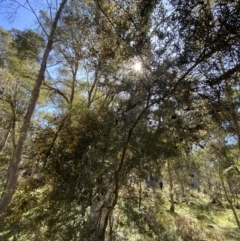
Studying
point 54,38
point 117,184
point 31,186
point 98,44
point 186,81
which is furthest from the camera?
point 54,38

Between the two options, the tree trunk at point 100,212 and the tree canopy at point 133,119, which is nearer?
the tree canopy at point 133,119

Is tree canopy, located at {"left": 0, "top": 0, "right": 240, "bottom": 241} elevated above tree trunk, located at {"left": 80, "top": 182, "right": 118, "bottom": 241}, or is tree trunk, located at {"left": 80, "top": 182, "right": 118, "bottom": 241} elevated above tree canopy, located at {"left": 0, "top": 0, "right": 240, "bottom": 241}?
tree canopy, located at {"left": 0, "top": 0, "right": 240, "bottom": 241}

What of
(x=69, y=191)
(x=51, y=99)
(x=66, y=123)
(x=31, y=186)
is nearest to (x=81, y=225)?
(x=69, y=191)

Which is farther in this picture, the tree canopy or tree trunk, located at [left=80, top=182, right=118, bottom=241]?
tree trunk, located at [left=80, top=182, right=118, bottom=241]

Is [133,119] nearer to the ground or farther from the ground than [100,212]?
farther from the ground

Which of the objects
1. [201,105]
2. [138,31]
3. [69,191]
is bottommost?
[69,191]

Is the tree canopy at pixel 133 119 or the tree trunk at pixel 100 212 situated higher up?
the tree canopy at pixel 133 119

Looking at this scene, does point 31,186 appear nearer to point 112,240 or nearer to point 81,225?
point 81,225

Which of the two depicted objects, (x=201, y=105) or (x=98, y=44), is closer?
(x=201, y=105)

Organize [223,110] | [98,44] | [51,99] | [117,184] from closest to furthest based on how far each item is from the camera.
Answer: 1. [223,110]
2. [117,184]
3. [98,44]
4. [51,99]

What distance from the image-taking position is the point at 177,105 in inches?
88.1

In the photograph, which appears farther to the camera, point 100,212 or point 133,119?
point 100,212

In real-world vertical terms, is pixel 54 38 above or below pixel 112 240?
above

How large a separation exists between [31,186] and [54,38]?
11.9 feet
